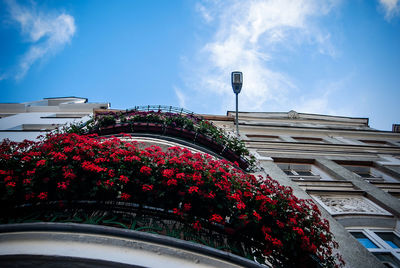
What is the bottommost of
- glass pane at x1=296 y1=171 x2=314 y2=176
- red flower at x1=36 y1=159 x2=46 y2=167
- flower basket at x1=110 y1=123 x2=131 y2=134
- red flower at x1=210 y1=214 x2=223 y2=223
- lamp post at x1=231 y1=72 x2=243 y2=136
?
red flower at x1=210 y1=214 x2=223 y2=223

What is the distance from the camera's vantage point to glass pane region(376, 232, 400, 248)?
219 inches

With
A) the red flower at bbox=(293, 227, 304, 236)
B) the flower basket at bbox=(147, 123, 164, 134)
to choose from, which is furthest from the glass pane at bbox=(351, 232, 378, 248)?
the flower basket at bbox=(147, 123, 164, 134)

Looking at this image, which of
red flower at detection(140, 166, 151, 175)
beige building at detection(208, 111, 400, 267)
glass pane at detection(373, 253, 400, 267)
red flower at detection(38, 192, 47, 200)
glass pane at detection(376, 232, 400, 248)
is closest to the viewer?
red flower at detection(38, 192, 47, 200)

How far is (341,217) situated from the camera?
5848 millimetres

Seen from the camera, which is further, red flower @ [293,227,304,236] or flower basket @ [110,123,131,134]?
flower basket @ [110,123,131,134]

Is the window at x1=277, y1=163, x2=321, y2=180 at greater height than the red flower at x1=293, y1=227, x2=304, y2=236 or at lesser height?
greater

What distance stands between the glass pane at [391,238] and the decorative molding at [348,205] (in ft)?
1.79

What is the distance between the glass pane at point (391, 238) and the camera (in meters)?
5.56

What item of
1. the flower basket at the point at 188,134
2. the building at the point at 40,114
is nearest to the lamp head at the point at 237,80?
the flower basket at the point at 188,134

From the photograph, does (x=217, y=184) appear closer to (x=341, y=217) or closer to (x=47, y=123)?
(x=341, y=217)

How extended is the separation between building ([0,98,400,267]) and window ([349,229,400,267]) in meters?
0.02

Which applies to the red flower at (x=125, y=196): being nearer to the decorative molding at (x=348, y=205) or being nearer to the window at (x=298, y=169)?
the decorative molding at (x=348, y=205)

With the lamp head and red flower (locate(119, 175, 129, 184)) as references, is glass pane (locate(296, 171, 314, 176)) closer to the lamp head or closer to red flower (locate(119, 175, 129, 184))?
the lamp head

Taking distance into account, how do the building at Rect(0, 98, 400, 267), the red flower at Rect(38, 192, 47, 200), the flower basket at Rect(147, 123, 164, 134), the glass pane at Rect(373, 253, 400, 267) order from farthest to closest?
the flower basket at Rect(147, 123, 164, 134)
the glass pane at Rect(373, 253, 400, 267)
the red flower at Rect(38, 192, 47, 200)
the building at Rect(0, 98, 400, 267)
